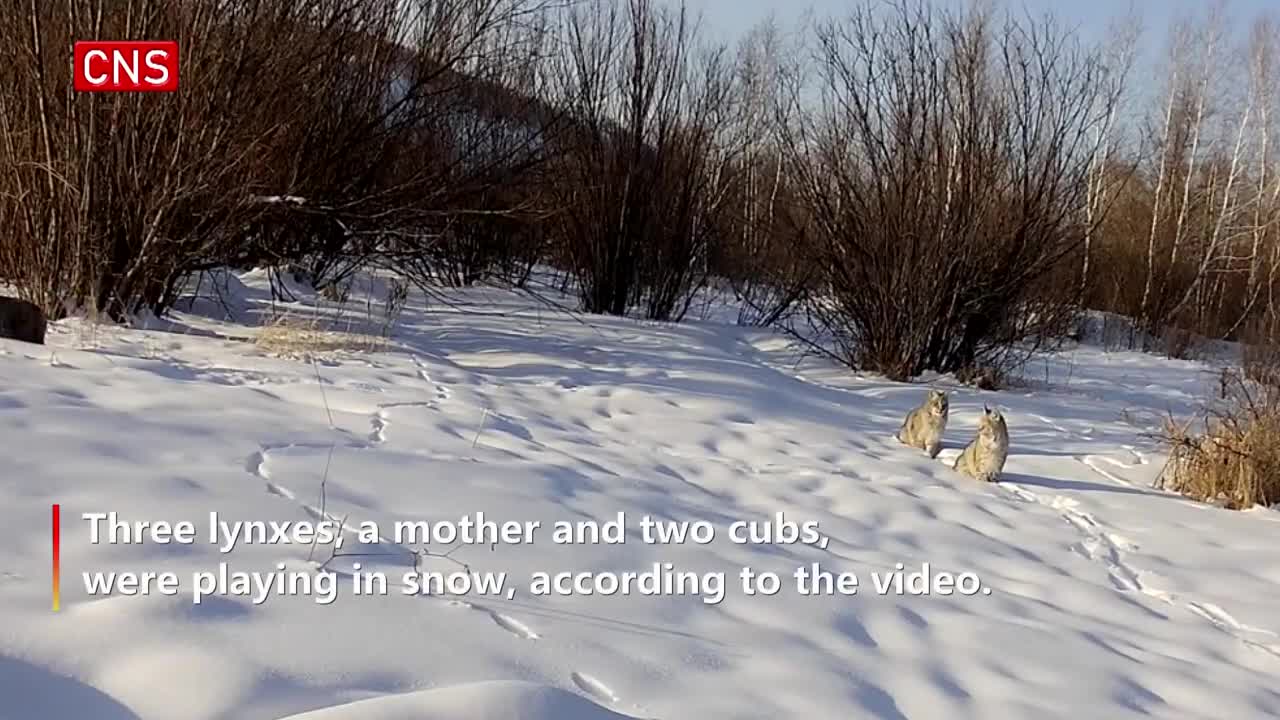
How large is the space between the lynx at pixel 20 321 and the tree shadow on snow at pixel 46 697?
→ 2790 mm

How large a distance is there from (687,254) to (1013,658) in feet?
27.5

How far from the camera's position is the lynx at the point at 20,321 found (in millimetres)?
3568

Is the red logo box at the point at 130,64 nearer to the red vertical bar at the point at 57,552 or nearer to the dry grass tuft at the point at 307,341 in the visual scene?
the dry grass tuft at the point at 307,341

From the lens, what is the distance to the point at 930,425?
4.52 meters

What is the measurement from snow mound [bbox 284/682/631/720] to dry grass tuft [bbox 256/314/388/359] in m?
3.25

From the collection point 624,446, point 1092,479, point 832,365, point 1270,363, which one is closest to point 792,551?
point 624,446

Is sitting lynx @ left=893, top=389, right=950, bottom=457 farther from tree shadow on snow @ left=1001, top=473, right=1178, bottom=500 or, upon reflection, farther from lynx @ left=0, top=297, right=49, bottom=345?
lynx @ left=0, top=297, right=49, bottom=345

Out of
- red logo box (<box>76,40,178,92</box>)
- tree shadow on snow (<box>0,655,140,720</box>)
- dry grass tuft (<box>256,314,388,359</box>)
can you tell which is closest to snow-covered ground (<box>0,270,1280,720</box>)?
tree shadow on snow (<box>0,655,140,720</box>)

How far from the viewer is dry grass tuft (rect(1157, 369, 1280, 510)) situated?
4152 mm

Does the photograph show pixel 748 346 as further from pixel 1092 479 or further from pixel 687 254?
pixel 1092 479

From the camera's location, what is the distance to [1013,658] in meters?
2.13

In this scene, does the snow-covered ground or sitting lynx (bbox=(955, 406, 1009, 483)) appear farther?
sitting lynx (bbox=(955, 406, 1009, 483))

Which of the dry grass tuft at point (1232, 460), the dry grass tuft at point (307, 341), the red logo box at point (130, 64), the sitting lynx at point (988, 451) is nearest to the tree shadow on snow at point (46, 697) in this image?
the dry grass tuft at point (307, 341)

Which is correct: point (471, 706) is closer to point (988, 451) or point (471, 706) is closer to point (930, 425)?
point (988, 451)
